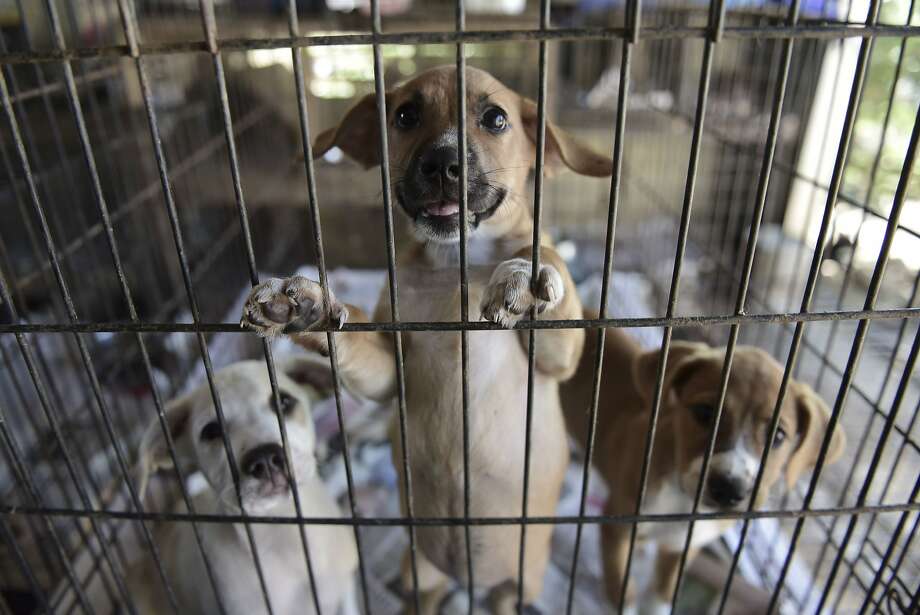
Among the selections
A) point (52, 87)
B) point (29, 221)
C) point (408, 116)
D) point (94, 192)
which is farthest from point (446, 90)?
point (29, 221)

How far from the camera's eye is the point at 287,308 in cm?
78

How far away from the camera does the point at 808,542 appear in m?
1.75

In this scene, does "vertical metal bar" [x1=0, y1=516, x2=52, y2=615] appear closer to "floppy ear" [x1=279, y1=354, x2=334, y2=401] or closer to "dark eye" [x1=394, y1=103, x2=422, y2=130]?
"floppy ear" [x1=279, y1=354, x2=334, y2=401]

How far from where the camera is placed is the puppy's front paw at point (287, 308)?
2.51 ft

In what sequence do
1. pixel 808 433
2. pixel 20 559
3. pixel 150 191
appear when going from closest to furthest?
1. pixel 20 559
2. pixel 808 433
3. pixel 150 191

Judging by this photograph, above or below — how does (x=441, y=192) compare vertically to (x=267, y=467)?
above

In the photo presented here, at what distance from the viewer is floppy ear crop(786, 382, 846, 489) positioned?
1220mm

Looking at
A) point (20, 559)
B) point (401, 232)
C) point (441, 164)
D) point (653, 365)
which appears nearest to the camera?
point (441, 164)

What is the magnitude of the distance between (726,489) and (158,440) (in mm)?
1019

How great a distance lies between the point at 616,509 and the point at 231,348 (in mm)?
1409

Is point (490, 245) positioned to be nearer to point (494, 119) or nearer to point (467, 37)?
point (494, 119)

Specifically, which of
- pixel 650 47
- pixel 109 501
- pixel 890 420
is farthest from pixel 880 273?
pixel 650 47

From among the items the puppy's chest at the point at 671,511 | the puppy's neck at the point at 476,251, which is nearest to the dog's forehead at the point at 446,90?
the puppy's neck at the point at 476,251

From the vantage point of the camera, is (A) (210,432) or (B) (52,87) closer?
(A) (210,432)
